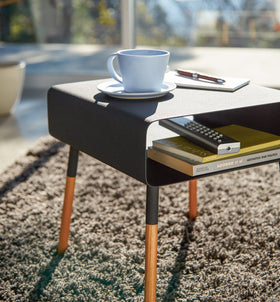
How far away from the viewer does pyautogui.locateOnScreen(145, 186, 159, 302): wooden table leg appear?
1052 millimetres

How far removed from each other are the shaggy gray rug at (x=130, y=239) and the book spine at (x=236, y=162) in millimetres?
365

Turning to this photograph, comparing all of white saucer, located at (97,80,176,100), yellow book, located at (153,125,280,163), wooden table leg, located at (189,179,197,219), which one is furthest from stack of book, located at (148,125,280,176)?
wooden table leg, located at (189,179,197,219)

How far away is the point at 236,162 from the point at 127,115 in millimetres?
250

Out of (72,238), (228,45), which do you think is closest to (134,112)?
(72,238)

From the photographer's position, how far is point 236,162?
1.06m

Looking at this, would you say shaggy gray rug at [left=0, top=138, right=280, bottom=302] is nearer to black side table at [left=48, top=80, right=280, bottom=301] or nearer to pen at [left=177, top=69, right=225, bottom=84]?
black side table at [left=48, top=80, right=280, bottom=301]

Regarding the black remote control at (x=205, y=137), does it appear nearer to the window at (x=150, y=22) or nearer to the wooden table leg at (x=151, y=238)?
the wooden table leg at (x=151, y=238)

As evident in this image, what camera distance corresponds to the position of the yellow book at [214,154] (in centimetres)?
104

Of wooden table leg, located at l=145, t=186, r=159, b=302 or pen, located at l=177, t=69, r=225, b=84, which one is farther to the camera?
pen, located at l=177, t=69, r=225, b=84

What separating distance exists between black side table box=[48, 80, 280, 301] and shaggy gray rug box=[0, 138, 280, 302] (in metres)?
0.28

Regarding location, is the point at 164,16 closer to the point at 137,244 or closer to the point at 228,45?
the point at 228,45

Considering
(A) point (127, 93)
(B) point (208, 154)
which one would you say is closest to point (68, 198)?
(A) point (127, 93)

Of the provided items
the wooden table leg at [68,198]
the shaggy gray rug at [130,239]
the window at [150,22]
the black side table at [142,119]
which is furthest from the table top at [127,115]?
the window at [150,22]

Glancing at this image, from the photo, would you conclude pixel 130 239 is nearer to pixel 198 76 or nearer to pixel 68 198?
pixel 68 198
